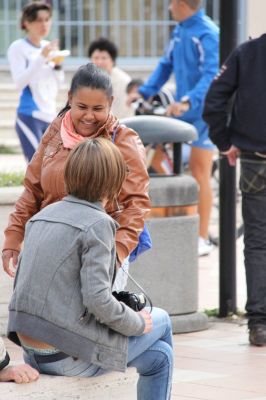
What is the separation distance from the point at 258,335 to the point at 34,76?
5.32 meters

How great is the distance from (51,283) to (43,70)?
7.56 metres

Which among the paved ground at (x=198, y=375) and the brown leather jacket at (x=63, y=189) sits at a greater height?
the brown leather jacket at (x=63, y=189)

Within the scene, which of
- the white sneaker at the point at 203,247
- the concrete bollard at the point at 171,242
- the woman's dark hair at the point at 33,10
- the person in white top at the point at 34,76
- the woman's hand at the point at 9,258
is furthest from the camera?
the woman's dark hair at the point at 33,10

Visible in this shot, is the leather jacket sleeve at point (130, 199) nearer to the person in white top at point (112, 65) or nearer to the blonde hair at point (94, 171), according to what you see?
the blonde hair at point (94, 171)

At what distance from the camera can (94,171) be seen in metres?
4.67

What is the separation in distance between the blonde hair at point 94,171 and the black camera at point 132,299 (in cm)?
39

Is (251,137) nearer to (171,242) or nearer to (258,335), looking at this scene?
(171,242)

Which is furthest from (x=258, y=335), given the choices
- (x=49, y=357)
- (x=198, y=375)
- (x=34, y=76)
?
(x=34, y=76)

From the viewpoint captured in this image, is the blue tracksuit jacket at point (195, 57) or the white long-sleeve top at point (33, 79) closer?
the blue tracksuit jacket at point (195, 57)

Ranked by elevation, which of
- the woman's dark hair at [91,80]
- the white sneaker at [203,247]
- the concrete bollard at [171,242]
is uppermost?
the woman's dark hair at [91,80]

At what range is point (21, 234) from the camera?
5.52m

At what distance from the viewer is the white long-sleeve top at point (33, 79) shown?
38.7 feet

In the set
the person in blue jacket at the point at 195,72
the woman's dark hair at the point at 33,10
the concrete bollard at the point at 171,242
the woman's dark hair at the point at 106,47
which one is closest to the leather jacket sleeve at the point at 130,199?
the concrete bollard at the point at 171,242

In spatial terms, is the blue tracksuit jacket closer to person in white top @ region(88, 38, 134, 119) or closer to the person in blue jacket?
the person in blue jacket
